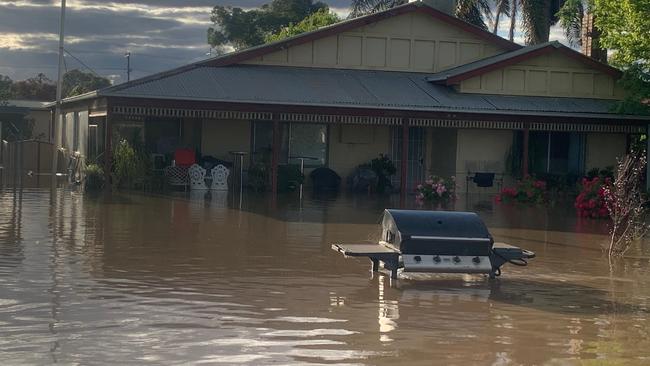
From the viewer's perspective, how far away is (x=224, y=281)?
492 inches

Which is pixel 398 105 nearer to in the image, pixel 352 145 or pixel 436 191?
pixel 436 191

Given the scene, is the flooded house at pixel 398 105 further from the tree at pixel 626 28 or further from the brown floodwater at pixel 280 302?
the brown floodwater at pixel 280 302

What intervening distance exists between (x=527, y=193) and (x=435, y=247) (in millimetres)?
15940

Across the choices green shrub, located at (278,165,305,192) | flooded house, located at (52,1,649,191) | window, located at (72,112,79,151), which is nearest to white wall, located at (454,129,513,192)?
flooded house, located at (52,1,649,191)

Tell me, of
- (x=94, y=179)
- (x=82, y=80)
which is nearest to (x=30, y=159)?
(x=94, y=179)

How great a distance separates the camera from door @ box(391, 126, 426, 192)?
111 ft

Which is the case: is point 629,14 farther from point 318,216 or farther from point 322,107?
point 318,216

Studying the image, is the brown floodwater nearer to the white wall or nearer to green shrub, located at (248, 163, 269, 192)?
green shrub, located at (248, 163, 269, 192)

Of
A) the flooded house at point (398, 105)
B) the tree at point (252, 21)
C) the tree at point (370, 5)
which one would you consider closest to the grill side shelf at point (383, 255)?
the flooded house at point (398, 105)

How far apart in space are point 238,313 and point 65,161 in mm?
29851

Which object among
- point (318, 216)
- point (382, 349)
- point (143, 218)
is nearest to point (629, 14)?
point (318, 216)

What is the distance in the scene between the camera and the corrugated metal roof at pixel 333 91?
92.1 feet

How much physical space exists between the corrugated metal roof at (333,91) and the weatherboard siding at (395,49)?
30 cm

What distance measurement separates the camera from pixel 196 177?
2855cm
